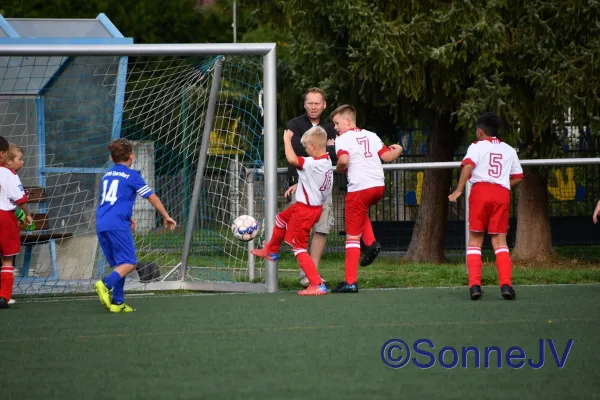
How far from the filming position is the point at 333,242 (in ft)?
50.3

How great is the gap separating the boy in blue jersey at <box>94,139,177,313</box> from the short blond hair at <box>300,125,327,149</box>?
146 cm

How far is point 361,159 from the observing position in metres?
9.27

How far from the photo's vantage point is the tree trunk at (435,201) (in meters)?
16.2

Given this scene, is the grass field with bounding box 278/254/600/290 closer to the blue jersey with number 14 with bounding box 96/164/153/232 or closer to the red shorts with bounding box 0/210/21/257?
the blue jersey with number 14 with bounding box 96/164/153/232

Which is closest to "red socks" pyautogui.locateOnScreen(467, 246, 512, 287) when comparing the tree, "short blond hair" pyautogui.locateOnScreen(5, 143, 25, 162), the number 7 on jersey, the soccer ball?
the number 7 on jersey

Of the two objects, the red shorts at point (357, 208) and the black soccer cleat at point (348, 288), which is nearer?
the red shorts at point (357, 208)

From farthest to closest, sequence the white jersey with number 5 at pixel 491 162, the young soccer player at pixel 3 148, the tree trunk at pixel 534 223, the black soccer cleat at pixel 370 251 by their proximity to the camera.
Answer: the tree trunk at pixel 534 223, the black soccer cleat at pixel 370 251, the young soccer player at pixel 3 148, the white jersey with number 5 at pixel 491 162

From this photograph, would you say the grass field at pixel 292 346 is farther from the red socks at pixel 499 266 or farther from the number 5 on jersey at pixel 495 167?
the number 5 on jersey at pixel 495 167

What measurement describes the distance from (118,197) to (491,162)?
10.2 feet

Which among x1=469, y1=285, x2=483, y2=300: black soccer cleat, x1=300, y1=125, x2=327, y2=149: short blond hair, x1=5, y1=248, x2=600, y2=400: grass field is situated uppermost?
x1=300, y1=125, x2=327, y2=149: short blond hair

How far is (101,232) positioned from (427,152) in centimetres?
927

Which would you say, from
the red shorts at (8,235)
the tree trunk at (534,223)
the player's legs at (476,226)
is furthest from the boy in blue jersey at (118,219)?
the tree trunk at (534,223)

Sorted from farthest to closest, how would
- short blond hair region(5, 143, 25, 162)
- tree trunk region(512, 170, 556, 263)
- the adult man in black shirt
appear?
tree trunk region(512, 170, 556, 263) → the adult man in black shirt → short blond hair region(5, 143, 25, 162)

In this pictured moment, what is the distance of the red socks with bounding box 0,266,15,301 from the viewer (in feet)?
29.2
